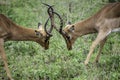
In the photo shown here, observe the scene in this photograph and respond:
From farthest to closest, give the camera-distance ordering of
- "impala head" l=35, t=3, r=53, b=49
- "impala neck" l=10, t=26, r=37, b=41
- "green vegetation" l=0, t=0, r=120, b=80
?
"impala head" l=35, t=3, r=53, b=49 → "impala neck" l=10, t=26, r=37, b=41 → "green vegetation" l=0, t=0, r=120, b=80

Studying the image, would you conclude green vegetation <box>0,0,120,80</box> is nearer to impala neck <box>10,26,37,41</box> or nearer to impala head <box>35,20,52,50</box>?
impala head <box>35,20,52,50</box>

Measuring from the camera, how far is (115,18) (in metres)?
8.57

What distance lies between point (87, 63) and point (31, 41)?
1850mm

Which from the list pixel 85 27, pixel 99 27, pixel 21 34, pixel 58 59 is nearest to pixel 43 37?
pixel 21 34

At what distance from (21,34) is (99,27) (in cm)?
199

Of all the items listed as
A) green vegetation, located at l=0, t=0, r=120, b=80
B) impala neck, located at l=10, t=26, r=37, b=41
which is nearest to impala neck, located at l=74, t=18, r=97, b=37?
green vegetation, located at l=0, t=0, r=120, b=80

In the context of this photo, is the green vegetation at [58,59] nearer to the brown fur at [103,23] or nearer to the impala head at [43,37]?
the impala head at [43,37]

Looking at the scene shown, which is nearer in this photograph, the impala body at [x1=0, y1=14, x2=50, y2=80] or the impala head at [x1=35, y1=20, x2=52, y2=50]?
the impala body at [x1=0, y1=14, x2=50, y2=80]

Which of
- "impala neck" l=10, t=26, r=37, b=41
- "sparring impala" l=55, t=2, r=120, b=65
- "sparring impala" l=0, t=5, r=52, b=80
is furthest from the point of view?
"sparring impala" l=55, t=2, r=120, b=65

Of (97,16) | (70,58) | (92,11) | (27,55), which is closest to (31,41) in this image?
(27,55)

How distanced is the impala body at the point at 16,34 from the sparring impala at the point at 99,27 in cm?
50

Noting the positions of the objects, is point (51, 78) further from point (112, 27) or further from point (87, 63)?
point (112, 27)

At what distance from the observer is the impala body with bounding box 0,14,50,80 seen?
8125 mm

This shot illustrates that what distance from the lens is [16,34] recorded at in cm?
851
